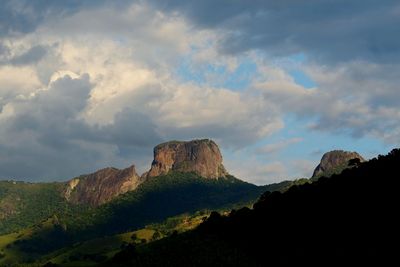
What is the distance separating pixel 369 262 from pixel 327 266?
1485 centimetres

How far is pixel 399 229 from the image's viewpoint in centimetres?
19850

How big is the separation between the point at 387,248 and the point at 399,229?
9.69m

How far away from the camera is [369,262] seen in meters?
188

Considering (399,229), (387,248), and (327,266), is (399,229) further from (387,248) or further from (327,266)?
(327,266)

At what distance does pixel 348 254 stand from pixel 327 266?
7807mm

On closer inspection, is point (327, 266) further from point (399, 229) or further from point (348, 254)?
point (399, 229)

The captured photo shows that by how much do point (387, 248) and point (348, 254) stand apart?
1290 cm

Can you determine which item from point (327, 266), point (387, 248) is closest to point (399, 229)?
point (387, 248)

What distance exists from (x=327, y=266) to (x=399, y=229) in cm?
2501

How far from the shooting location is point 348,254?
199750mm

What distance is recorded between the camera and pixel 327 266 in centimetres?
19812

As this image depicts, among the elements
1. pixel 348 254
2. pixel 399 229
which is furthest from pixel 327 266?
pixel 399 229
